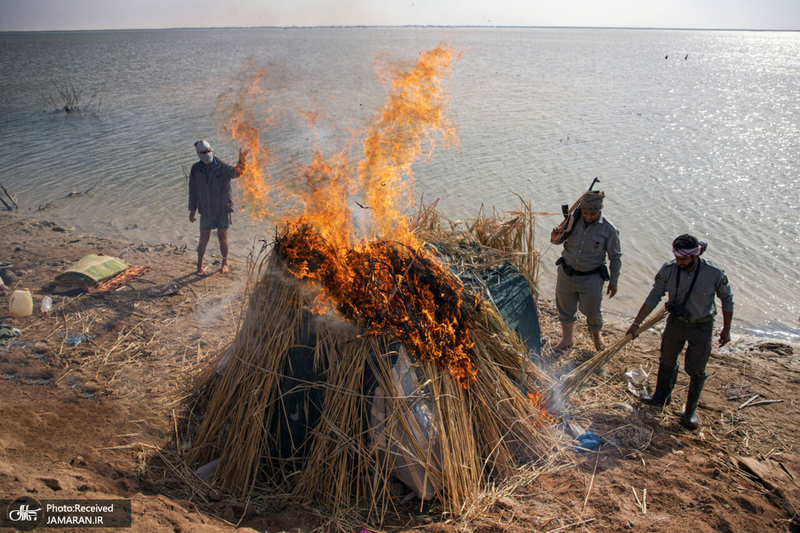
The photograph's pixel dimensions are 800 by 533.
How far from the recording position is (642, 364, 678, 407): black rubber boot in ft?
14.6

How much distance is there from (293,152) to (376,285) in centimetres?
1150

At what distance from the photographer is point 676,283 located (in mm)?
4238

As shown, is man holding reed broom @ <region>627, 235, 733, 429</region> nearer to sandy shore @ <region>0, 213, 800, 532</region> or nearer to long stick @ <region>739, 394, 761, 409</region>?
sandy shore @ <region>0, 213, 800, 532</region>

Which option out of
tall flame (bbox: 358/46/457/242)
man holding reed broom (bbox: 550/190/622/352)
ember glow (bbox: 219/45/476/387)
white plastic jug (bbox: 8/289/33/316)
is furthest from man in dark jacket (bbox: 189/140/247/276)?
man holding reed broom (bbox: 550/190/622/352)

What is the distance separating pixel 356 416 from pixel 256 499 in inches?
36.5

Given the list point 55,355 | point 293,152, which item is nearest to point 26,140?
point 293,152

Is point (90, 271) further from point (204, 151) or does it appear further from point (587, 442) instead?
point (587, 442)

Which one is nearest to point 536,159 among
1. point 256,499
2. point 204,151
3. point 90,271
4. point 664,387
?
point 204,151

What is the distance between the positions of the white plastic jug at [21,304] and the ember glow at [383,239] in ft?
11.5

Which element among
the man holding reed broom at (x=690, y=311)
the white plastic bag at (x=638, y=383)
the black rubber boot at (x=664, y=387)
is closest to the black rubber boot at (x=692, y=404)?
the man holding reed broom at (x=690, y=311)

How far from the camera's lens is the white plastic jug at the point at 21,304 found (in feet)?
18.7

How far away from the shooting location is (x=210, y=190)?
7.06m

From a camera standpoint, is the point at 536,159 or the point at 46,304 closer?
the point at 46,304

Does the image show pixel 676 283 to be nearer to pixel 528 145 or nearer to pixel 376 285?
pixel 376 285
